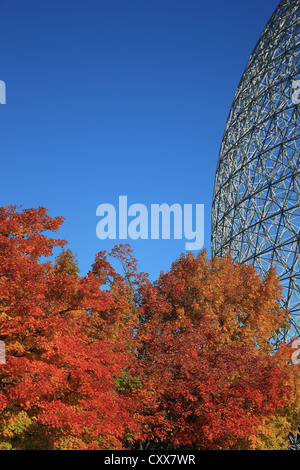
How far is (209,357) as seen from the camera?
1972 centimetres

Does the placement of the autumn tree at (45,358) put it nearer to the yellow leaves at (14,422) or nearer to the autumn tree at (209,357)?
the yellow leaves at (14,422)

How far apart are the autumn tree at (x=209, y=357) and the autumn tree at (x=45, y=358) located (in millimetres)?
2995

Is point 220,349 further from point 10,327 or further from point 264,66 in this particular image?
point 264,66

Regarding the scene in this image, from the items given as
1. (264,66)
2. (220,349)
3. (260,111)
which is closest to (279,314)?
(220,349)

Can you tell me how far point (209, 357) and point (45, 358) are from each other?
8.45 metres

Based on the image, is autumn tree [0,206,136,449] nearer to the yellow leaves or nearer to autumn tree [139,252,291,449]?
the yellow leaves

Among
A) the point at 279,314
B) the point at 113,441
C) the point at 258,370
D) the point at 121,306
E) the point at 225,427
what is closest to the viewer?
the point at 113,441

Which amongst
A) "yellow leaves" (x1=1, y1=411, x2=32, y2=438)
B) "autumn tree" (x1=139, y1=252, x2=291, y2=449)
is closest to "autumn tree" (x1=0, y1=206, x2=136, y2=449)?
"yellow leaves" (x1=1, y1=411, x2=32, y2=438)

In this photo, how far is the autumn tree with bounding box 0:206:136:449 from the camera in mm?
12469

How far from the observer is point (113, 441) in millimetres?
15289

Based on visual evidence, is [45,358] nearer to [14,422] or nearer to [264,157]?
[14,422]

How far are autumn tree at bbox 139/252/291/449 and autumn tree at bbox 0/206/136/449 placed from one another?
9.83ft

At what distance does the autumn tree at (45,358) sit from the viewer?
12469 millimetres

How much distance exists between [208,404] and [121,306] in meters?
5.69
